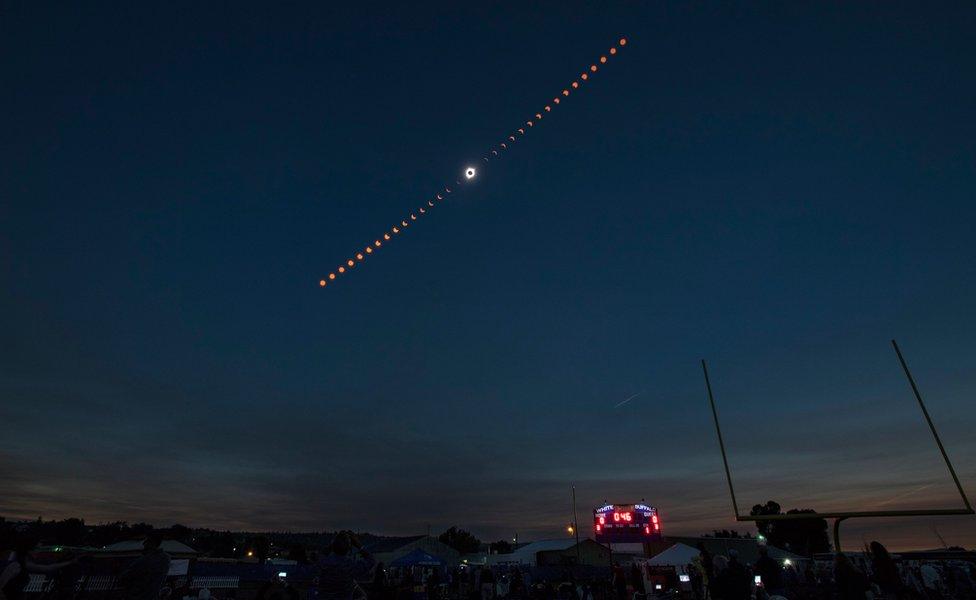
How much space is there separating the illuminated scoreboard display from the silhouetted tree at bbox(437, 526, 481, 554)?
68747mm

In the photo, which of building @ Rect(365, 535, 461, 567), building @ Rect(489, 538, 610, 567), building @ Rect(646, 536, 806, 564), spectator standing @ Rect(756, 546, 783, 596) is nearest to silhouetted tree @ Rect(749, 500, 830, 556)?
building @ Rect(646, 536, 806, 564)

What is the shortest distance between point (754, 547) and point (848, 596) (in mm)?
54729

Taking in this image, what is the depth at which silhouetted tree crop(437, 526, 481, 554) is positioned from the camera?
107000 mm

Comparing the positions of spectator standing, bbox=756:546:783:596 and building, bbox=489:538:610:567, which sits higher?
building, bbox=489:538:610:567

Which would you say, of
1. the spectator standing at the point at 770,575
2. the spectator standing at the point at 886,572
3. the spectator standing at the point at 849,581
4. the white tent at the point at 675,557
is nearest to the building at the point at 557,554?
the white tent at the point at 675,557

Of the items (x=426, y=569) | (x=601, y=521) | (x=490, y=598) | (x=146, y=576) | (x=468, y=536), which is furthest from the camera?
(x=468, y=536)

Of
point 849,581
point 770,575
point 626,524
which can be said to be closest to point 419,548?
point 626,524

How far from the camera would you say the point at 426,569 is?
3584cm

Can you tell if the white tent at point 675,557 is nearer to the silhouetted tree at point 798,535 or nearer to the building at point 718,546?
the building at point 718,546

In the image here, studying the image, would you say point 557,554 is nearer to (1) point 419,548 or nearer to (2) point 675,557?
(1) point 419,548

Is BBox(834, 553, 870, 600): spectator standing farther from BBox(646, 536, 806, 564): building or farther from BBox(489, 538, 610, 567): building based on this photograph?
BBox(489, 538, 610, 567): building

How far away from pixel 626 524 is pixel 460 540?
77123 mm

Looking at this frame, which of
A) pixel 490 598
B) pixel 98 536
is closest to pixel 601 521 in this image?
pixel 490 598

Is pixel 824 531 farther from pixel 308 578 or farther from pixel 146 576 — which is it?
pixel 146 576
